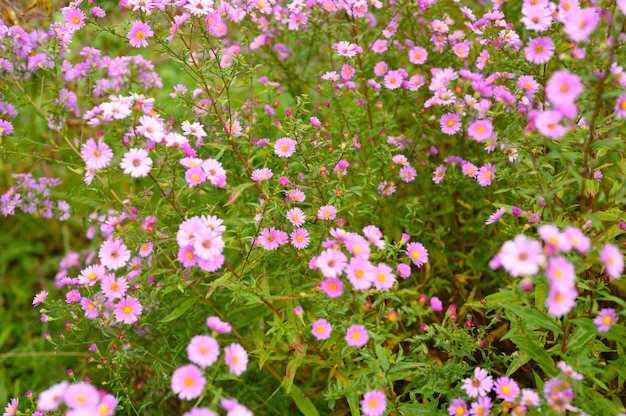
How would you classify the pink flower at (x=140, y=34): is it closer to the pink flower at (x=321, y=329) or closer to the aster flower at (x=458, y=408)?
the pink flower at (x=321, y=329)

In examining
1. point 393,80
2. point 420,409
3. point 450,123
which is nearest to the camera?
point 420,409

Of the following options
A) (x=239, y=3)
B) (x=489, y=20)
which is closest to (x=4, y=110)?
(x=239, y=3)

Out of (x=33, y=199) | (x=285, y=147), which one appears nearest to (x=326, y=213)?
(x=285, y=147)

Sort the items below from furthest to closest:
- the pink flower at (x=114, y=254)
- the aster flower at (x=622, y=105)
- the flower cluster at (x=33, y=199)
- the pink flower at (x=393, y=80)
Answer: the flower cluster at (x=33, y=199), the pink flower at (x=393, y=80), the pink flower at (x=114, y=254), the aster flower at (x=622, y=105)

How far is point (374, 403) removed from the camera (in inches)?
70.4

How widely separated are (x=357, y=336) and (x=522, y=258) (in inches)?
23.9

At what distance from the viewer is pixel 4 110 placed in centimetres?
272

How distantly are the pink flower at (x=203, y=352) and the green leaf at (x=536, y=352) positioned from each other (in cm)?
116

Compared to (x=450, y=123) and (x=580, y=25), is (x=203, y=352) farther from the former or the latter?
(x=450, y=123)

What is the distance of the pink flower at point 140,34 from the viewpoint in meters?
2.38

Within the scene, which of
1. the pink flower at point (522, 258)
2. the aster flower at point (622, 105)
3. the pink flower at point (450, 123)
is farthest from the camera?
the pink flower at point (450, 123)

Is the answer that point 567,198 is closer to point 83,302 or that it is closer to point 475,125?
point 475,125

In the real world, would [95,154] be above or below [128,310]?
above

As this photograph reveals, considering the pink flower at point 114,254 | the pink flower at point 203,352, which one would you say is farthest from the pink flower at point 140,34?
the pink flower at point 203,352
